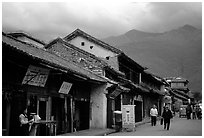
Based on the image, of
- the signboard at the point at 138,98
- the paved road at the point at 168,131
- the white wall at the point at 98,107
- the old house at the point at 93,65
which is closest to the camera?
the paved road at the point at 168,131

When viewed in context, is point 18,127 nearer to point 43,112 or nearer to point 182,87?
point 43,112

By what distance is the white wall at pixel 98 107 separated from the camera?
59.7ft

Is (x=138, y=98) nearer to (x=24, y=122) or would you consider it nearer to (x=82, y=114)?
(x=82, y=114)

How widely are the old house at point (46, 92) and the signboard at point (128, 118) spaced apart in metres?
1.50

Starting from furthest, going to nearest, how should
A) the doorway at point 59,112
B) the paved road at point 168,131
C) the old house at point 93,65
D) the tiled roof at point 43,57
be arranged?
1. the old house at point 93,65
2. the doorway at point 59,112
3. the paved road at point 168,131
4. the tiled roof at point 43,57

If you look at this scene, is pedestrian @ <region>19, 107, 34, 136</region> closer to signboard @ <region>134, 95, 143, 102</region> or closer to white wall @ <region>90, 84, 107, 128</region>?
white wall @ <region>90, 84, 107, 128</region>

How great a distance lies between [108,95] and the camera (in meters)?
18.9

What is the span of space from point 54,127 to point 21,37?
525 inches

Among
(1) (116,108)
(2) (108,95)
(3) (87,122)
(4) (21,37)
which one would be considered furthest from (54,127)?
(4) (21,37)

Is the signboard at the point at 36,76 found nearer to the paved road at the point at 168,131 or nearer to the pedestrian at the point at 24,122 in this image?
the pedestrian at the point at 24,122

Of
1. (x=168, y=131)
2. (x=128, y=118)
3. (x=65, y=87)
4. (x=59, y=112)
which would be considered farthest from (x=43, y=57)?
(x=168, y=131)

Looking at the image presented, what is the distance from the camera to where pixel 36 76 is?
1227 centimetres

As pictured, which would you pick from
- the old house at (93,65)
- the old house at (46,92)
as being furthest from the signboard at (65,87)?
the old house at (93,65)

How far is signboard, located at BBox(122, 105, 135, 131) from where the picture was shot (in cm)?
1711
